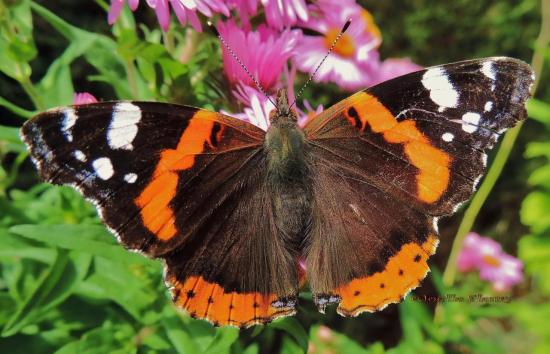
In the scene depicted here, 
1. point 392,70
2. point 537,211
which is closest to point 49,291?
point 392,70

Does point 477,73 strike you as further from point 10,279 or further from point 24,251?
point 10,279

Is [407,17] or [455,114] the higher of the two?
[407,17]

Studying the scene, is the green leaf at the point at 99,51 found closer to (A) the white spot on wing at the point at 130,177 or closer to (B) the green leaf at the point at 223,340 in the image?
(A) the white spot on wing at the point at 130,177

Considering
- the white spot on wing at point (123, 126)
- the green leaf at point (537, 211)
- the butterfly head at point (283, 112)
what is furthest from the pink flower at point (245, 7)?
the green leaf at point (537, 211)

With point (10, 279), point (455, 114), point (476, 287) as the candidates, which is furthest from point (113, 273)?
point (476, 287)

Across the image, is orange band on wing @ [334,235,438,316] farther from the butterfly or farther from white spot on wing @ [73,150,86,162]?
white spot on wing @ [73,150,86,162]
